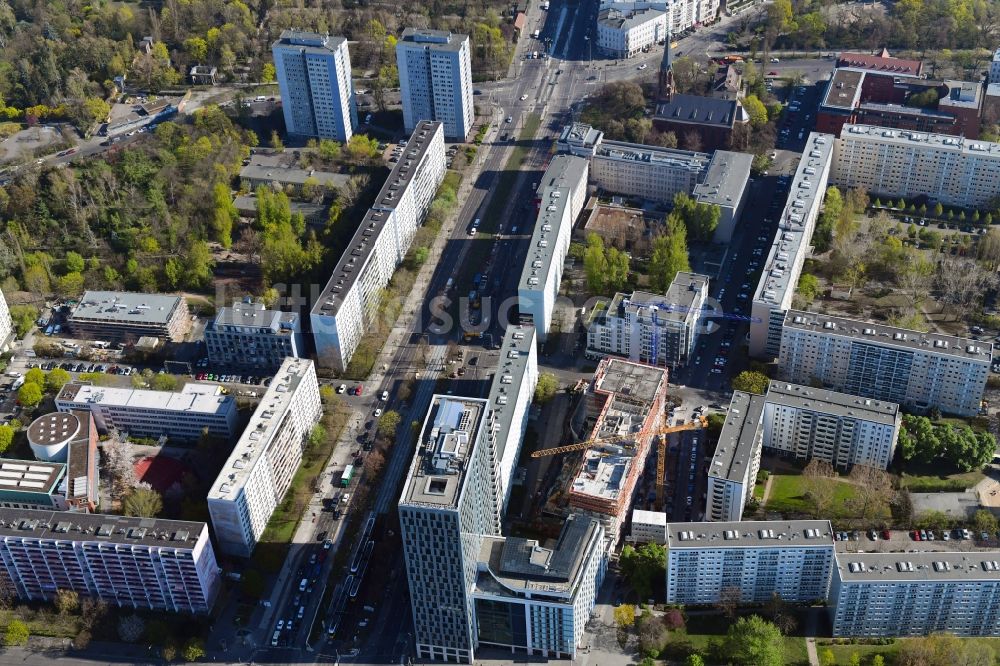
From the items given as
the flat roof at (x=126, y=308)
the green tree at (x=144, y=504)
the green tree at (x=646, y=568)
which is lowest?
the green tree at (x=646, y=568)

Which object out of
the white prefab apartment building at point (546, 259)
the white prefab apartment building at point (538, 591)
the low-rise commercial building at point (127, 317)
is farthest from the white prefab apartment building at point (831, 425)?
the low-rise commercial building at point (127, 317)

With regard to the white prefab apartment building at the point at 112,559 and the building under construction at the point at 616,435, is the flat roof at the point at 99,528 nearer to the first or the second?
the white prefab apartment building at the point at 112,559

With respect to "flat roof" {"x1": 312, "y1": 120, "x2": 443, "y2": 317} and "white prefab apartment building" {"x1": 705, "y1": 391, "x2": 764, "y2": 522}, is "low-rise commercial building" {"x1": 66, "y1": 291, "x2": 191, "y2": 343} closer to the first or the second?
"flat roof" {"x1": 312, "y1": 120, "x2": 443, "y2": 317}

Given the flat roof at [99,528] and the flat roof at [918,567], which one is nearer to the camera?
the flat roof at [918,567]

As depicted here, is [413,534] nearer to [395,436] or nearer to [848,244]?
[395,436]

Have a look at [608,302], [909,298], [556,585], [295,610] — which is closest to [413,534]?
[556,585]

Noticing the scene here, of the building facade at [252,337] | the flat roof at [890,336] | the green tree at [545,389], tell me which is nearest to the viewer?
the flat roof at [890,336]

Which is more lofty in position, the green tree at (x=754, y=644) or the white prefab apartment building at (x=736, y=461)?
the white prefab apartment building at (x=736, y=461)
